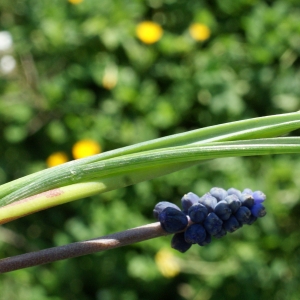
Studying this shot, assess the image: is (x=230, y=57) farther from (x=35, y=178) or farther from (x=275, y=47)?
(x=35, y=178)

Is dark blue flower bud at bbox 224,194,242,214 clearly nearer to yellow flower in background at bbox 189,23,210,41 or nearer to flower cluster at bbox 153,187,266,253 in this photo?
flower cluster at bbox 153,187,266,253

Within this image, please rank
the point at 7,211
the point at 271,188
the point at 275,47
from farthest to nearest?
the point at 275,47
the point at 271,188
the point at 7,211

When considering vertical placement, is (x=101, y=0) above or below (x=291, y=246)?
above

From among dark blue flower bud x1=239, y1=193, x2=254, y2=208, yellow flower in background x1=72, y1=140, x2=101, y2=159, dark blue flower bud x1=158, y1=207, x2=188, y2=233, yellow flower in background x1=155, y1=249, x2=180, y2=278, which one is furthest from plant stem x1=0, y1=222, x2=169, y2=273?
yellow flower in background x1=72, y1=140, x2=101, y2=159

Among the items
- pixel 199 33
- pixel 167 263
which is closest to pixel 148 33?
pixel 199 33

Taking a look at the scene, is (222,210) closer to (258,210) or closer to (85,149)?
(258,210)

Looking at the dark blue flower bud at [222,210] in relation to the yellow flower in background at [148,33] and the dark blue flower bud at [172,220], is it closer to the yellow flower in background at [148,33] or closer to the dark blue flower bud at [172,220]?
the dark blue flower bud at [172,220]

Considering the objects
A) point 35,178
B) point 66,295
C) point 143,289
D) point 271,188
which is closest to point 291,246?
point 271,188
